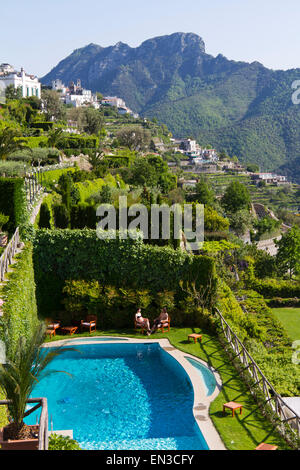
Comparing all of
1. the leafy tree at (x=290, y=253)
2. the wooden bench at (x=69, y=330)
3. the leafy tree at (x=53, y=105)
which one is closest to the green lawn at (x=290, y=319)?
the leafy tree at (x=290, y=253)

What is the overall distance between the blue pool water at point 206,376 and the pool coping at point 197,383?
73 mm

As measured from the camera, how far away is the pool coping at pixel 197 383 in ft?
30.7

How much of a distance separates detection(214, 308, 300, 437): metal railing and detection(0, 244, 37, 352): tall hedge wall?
18.3 ft

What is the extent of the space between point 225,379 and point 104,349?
158 inches

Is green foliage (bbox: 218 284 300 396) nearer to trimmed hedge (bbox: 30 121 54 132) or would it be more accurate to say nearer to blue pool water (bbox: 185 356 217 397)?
blue pool water (bbox: 185 356 217 397)

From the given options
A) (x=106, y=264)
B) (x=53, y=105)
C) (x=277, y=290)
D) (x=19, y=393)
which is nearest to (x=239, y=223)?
(x=277, y=290)

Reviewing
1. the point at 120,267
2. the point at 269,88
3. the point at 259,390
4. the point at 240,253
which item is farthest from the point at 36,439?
the point at 269,88

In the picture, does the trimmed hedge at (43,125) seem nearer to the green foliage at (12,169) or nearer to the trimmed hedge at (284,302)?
the green foliage at (12,169)

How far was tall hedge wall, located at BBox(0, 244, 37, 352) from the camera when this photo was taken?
34.2 feet

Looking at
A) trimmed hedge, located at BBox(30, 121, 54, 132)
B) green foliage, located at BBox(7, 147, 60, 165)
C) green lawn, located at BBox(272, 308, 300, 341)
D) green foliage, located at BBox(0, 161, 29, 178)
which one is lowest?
green lawn, located at BBox(272, 308, 300, 341)

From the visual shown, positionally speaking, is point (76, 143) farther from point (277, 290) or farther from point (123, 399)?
point (123, 399)

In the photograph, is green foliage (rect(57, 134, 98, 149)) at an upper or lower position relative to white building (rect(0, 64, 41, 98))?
lower

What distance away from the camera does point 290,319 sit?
23.2 metres

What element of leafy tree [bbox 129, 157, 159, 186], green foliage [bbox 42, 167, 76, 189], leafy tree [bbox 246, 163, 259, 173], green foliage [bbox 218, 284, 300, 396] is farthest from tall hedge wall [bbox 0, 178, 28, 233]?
leafy tree [bbox 246, 163, 259, 173]
